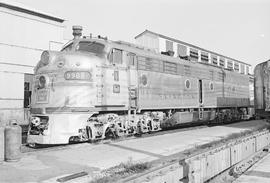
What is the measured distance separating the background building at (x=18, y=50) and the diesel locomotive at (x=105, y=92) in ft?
37.8

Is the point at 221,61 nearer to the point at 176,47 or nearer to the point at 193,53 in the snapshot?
the point at 193,53

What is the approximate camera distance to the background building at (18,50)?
2148 cm

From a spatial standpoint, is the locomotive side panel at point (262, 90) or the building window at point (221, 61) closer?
the locomotive side panel at point (262, 90)

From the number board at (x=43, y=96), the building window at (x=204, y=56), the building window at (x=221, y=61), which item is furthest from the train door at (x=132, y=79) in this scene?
the building window at (x=221, y=61)

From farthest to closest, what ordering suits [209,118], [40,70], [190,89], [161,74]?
[209,118] → [190,89] → [161,74] → [40,70]

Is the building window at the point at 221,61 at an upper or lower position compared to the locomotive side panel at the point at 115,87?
upper

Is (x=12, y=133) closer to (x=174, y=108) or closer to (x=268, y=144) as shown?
(x=174, y=108)

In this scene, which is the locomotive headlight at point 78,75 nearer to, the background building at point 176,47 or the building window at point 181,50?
the background building at point 176,47

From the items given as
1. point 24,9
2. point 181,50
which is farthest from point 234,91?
point 24,9

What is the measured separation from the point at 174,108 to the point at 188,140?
281 cm

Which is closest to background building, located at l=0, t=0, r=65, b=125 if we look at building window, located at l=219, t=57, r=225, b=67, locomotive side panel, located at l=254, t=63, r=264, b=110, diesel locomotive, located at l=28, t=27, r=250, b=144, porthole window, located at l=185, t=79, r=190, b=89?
diesel locomotive, located at l=28, t=27, r=250, b=144

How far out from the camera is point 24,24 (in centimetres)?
2286

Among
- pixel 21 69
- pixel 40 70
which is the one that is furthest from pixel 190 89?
pixel 21 69

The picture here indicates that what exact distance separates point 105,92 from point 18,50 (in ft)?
47.6
